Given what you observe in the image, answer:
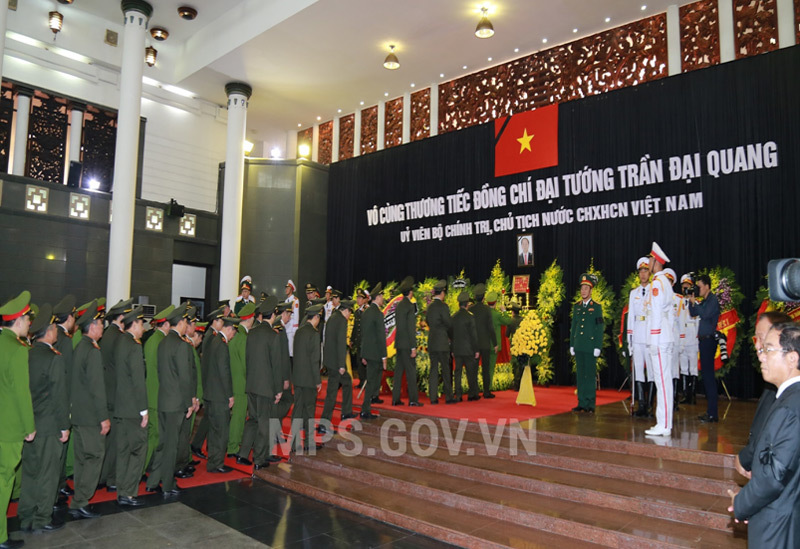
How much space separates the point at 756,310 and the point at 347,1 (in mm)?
8566

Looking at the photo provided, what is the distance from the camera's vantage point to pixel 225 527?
463cm

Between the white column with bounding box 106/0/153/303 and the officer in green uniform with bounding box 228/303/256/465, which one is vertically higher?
the white column with bounding box 106/0/153/303

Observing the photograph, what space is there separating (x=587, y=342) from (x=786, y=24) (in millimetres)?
6443

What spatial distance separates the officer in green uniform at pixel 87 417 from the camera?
4828 millimetres

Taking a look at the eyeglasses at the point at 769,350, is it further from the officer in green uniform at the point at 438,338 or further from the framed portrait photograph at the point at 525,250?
the framed portrait photograph at the point at 525,250

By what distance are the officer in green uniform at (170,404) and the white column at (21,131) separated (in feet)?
27.6

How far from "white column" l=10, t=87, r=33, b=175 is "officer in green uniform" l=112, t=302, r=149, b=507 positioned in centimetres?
847

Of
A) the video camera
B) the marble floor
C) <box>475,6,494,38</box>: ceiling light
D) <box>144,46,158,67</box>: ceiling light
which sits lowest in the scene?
the marble floor

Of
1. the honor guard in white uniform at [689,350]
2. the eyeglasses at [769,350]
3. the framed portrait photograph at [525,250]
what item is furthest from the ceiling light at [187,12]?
the eyeglasses at [769,350]

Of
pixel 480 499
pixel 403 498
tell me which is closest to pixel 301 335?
pixel 403 498

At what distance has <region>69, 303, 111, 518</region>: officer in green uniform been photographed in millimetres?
4828

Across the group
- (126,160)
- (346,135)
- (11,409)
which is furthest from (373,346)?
(346,135)

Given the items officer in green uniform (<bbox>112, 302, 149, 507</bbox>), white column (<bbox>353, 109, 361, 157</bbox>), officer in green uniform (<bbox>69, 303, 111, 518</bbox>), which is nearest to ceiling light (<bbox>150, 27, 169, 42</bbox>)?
white column (<bbox>353, 109, 361, 157</bbox>)

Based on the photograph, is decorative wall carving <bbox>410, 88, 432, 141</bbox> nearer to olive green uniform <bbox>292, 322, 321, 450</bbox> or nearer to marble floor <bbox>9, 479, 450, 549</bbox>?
olive green uniform <bbox>292, 322, 321, 450</bbox>
